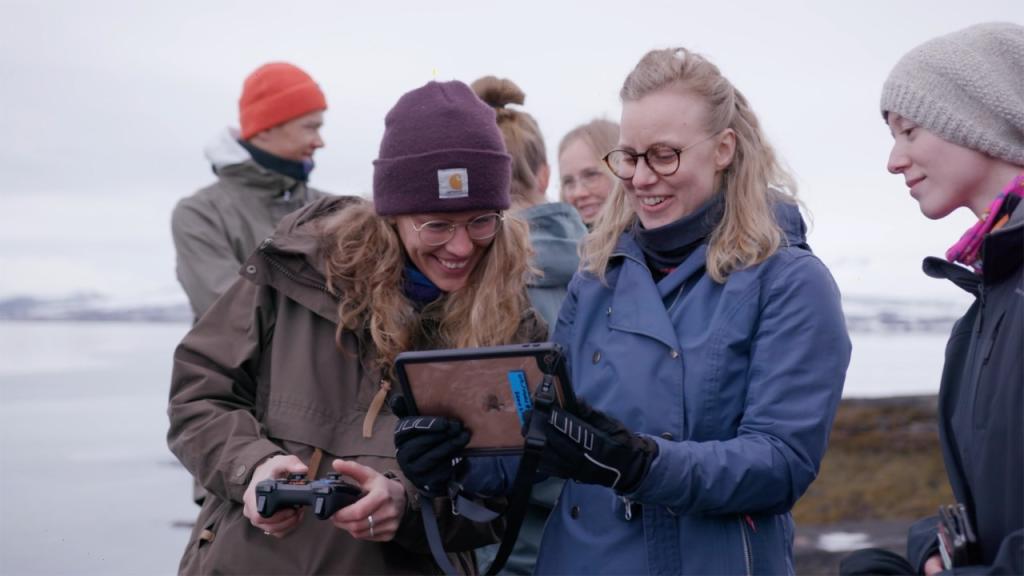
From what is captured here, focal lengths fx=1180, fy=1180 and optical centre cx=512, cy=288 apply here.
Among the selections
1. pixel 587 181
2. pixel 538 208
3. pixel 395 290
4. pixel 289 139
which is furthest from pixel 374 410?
pixel 289 139

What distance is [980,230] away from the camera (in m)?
2.37

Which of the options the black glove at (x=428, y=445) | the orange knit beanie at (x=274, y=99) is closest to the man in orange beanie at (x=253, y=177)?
the orange knit beanie at (x=274, y=99)

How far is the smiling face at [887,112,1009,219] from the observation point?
8.17 ft

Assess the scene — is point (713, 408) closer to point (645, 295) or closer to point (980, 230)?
point (645, 295)

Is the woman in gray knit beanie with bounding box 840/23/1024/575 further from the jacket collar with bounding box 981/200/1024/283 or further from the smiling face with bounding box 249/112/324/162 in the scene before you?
the smiling face with bounding box 249/112/324/162

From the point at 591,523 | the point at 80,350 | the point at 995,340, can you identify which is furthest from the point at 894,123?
the point at 80,350

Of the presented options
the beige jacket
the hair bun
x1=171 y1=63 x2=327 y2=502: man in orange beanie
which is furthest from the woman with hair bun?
x1=171 y1=63 x2=327 y2=502: man in orange beanie

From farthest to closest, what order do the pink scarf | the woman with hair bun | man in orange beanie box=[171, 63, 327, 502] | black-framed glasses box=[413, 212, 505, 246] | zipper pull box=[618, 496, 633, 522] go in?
man in orange beanie box=[171, 63, 327, 502]
the woman with hair bun
black-framed glasses box=[413, 212, 505, 246]
zipper pull box=[618, 496, 633, 522]
the pink scarf

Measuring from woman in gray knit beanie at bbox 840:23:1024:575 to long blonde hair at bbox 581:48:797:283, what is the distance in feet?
0.96

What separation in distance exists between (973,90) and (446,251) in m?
1.33

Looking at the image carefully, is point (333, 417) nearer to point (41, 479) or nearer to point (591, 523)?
point (591, 523)

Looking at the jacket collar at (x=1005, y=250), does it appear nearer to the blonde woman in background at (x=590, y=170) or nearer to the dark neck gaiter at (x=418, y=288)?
the dark neck gaiter at (x=418, y=288)

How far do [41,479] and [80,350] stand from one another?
Result: 9.23 m

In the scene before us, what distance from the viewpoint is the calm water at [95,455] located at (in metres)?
4.89
